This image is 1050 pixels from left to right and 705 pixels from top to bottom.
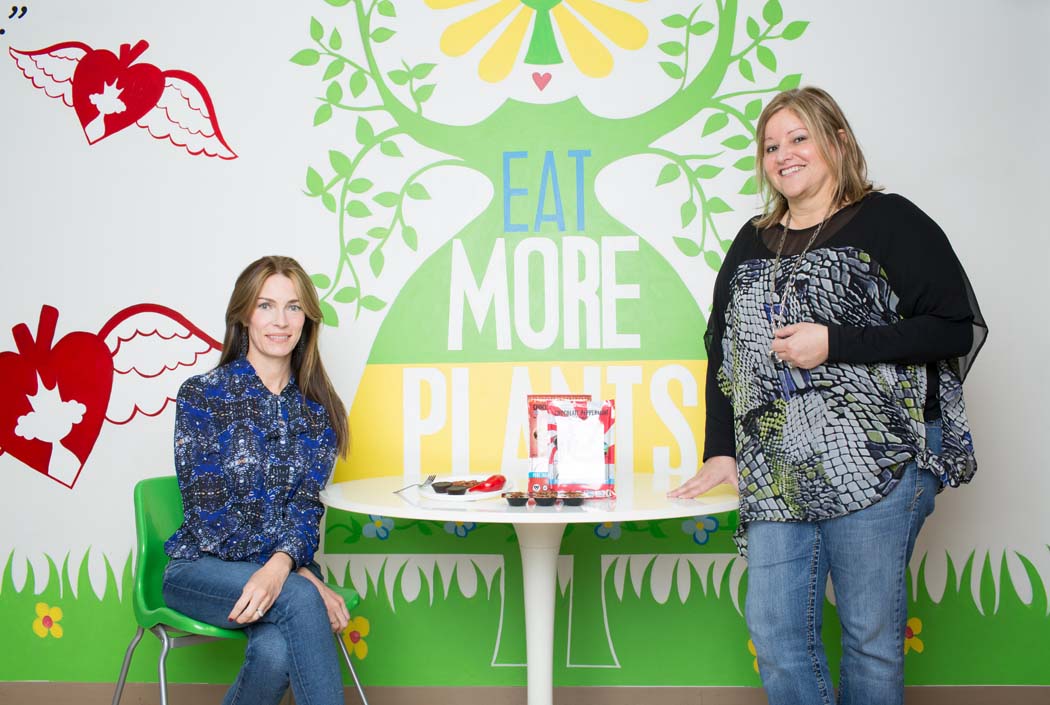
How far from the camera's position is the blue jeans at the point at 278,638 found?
195 centimetres

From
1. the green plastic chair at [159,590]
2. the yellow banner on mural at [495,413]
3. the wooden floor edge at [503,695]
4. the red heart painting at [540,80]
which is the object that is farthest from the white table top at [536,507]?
the red heart painting at [540,80]

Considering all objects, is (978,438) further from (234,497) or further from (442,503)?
(234,497)

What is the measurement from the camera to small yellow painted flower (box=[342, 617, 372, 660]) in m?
2.99

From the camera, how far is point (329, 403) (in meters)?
2.40

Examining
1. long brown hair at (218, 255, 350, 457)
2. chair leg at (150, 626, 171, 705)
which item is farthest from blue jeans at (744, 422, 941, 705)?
chair leg at (150, 626, 171, 705)

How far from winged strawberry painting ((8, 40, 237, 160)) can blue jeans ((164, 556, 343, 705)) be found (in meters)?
1.64

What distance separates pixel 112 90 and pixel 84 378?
1043mm

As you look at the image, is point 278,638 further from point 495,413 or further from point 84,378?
point 84,378

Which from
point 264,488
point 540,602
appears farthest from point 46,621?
point 540,602

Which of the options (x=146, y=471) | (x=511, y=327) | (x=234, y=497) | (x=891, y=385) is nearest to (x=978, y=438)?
(x=891, y=385)

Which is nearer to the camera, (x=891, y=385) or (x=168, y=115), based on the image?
(x=891, y=385)

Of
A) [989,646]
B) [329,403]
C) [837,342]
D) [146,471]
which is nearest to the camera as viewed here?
[837,342]

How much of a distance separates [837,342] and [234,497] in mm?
1473

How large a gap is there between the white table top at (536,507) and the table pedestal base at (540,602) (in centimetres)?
17
